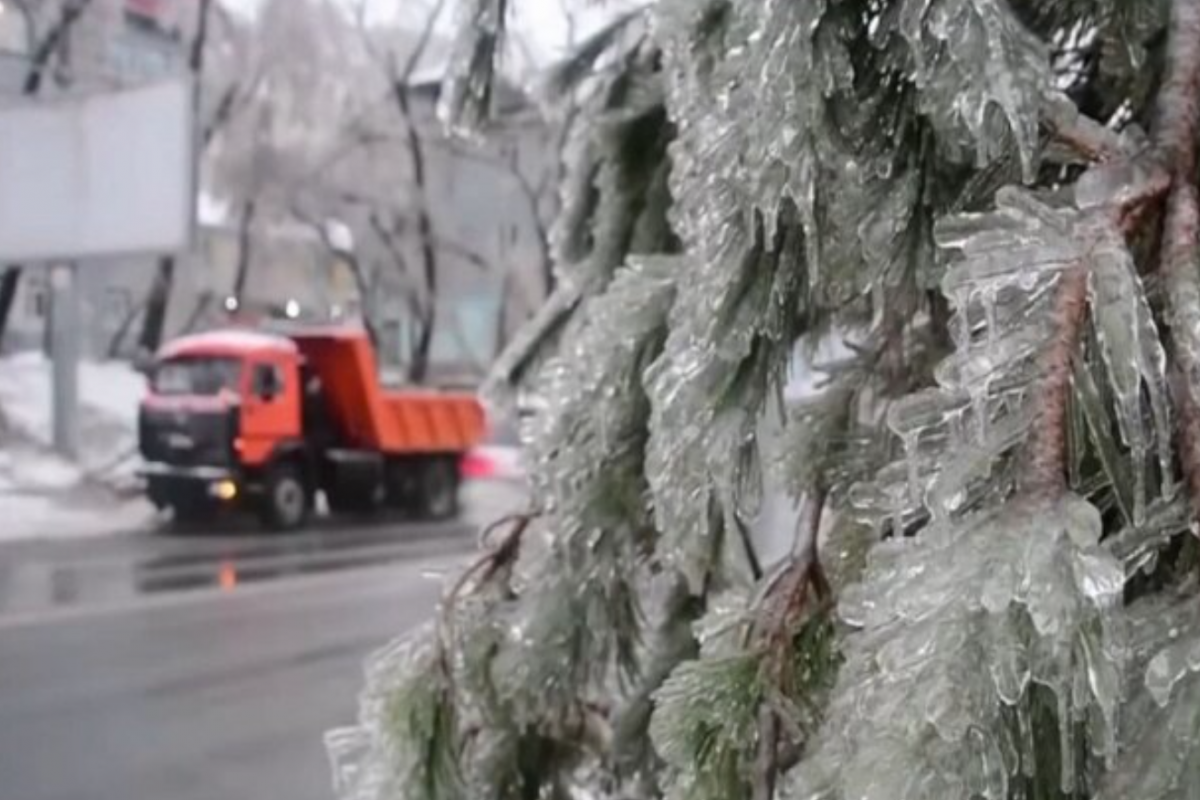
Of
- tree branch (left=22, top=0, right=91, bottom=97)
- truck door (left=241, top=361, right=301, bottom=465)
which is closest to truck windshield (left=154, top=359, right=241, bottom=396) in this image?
truck door (left=241, top=361, right=301, bottom=465)

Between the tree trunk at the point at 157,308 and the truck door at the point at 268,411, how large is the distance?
1.66ft

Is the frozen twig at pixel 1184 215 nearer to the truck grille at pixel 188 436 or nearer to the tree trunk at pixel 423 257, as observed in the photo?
the truck grille at pixel 188 436

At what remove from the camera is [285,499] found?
6062 millimetres

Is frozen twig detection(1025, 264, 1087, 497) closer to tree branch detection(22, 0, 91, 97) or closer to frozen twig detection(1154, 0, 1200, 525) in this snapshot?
frozen twig detection(1154, 0, 1200, 525)

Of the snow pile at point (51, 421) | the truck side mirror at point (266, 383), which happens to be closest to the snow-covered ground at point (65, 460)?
the snow pile at point (51, 421)

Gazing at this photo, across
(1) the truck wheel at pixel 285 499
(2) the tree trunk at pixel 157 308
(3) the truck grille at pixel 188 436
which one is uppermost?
(2) the tree trunk at pixel 157 308

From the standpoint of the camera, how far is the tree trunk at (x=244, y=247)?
7375 mm

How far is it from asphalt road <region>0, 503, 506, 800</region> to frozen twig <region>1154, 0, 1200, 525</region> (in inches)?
70.1


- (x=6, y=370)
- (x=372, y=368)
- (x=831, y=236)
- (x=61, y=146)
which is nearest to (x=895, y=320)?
(x=831, y=236)

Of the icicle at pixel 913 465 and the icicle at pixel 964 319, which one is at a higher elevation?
the icicle at pixel 964 319

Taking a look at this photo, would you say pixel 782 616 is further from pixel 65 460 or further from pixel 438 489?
pixel 438 489

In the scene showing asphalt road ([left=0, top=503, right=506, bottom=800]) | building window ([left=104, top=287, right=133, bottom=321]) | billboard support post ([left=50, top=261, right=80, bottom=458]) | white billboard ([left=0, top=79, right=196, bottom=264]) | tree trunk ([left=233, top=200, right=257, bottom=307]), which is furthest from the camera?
tree trunk ([left=233, top=200, right=257, bottom=307])

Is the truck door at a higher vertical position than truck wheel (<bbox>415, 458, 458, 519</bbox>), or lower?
higher

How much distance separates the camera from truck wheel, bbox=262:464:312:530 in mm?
5898
